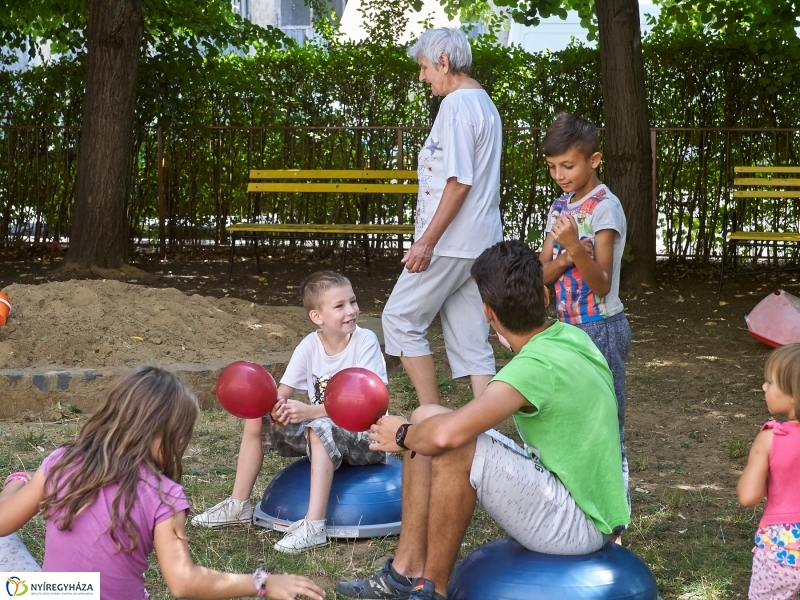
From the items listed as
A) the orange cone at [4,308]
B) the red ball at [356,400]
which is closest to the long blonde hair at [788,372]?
the red ball at [356,400]

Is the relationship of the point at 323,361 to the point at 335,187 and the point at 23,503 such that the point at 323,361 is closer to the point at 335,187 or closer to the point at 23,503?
the point at 23,503

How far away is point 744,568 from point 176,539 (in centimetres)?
237

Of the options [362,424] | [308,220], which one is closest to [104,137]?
[308,220]

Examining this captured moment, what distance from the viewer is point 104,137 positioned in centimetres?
1080

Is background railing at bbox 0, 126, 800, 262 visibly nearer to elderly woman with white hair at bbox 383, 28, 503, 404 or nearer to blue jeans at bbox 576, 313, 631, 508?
elderly woman with white hair at bbox 383, 28, 503, 404

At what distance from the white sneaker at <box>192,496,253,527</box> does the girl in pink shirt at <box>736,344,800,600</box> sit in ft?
7.04

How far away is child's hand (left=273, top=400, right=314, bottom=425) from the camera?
13.5 ft

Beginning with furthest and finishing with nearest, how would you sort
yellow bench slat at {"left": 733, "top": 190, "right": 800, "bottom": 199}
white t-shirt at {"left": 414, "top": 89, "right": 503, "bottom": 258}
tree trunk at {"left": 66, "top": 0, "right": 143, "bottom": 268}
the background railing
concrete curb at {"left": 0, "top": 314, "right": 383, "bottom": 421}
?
the background railing → yellow bench slat at {"left": 733, "top": 190, "right": 800, "bottom": 199} → tree trunk at {"left": 66, "top": 0, "right": 143, "bottom": 268} → concrete curb at {"left": 0, "top": 314, "right": 383, "bottom": 421} → white t-shirt at {"left": 414, "top": 89, "right": 503, "bottom": 258}

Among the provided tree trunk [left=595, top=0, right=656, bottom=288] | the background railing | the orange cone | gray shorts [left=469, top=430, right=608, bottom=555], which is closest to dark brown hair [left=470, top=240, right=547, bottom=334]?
gray shorts [left=469, top=430, right=608, bottom=555]

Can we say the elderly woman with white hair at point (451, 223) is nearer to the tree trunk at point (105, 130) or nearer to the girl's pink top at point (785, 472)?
the girl's pink top at point (785, 472)

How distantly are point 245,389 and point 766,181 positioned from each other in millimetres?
8797

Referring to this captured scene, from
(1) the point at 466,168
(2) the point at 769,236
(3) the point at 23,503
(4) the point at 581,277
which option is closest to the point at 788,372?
(4) the point at 581,277

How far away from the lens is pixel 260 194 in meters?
13.0

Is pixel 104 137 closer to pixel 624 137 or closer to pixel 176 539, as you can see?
pixel 624 137
